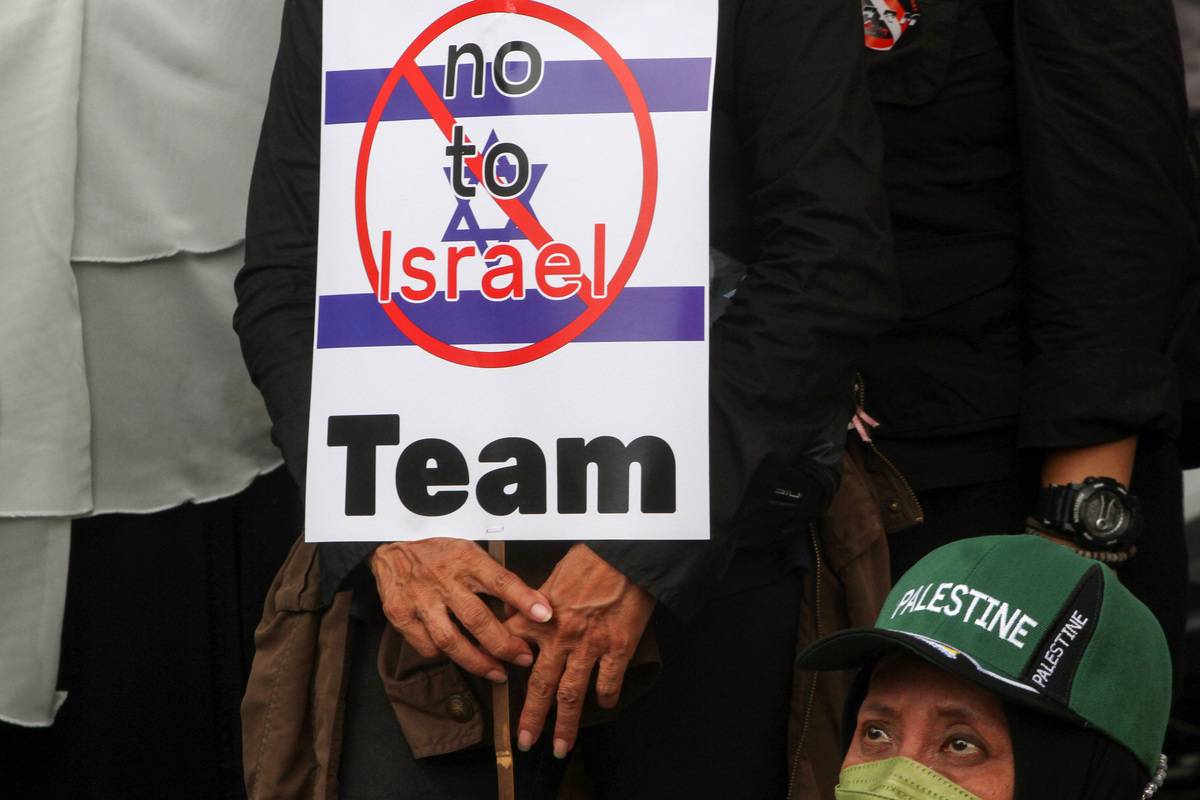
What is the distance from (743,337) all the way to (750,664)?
410 millimetres

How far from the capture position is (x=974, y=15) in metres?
Answer: 2.47

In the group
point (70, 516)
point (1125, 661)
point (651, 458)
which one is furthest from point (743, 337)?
point (70, 516)

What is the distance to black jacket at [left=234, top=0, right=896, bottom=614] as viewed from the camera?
204 cm

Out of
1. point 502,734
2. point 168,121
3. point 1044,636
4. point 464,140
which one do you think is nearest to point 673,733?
point 502,734

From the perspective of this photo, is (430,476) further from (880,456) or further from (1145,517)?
(1145,517)

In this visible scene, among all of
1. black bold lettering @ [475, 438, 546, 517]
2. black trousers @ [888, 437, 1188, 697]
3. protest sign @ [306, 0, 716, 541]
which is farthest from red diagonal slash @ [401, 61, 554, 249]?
black trousers @ [888, 437, 1188, 697]

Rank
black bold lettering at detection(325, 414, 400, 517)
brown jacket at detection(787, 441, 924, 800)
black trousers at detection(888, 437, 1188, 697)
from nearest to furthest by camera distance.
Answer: black bold lettering at detection(325, 414, 400, 517) < brown jacket at detection(787, 441, 924, 800) < black trousers at detection(888, 437, 1188, 697)

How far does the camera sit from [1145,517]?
250 centimetres

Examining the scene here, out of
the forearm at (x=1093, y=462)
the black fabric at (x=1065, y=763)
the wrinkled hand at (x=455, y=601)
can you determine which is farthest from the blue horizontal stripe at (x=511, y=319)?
the forearm at (x=1093, y=462)

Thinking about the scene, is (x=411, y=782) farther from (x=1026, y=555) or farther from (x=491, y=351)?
(x=1026, y=555)

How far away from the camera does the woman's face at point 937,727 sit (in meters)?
1.86

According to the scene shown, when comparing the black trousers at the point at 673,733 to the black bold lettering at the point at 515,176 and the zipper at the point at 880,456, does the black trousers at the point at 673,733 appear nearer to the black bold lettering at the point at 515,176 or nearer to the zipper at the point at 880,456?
the zipper at the point at 880,456

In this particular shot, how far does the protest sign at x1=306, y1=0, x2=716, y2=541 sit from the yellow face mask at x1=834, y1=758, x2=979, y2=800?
32 centimetres

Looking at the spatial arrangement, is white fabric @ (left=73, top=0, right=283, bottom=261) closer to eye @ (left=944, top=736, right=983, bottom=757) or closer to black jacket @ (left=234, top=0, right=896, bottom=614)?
black jacket @ (left=234, top=0, right=896, bottom=614)
